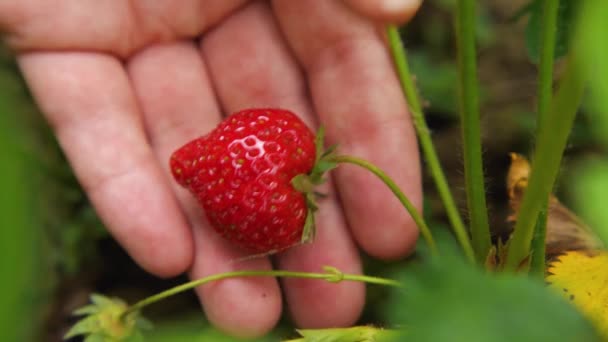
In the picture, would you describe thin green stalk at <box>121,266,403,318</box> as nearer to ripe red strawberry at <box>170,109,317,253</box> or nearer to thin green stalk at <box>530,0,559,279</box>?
ripe red strawberry at <box>170,109,317,253</box>

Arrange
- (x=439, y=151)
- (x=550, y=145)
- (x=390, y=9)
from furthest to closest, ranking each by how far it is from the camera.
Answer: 1. (x=439, y=151)
2. (x=390, y=9)
3. (x=550, y=145)

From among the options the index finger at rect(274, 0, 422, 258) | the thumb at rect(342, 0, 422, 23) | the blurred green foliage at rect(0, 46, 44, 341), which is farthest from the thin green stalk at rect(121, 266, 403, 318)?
the blurred green foliage at rect(0, 46, 44, 341)

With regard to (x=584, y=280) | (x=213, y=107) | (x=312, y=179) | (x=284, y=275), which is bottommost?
(x=584, y=280)

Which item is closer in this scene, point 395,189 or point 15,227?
point 15,227

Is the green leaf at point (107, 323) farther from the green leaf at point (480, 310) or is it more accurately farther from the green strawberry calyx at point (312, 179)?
the green leaf at point (480, 310)

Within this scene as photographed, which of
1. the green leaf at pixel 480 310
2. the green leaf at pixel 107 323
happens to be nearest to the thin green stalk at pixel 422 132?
the green leaf at pixel 107 323

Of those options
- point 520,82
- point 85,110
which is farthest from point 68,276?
point 520,82

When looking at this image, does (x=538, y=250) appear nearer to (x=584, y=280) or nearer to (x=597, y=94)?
(x=584, y=280)

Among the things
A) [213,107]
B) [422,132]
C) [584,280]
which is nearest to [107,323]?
[213,107]
